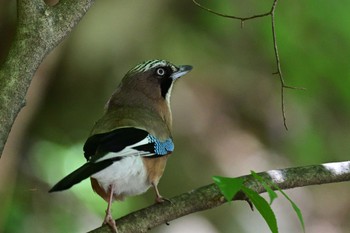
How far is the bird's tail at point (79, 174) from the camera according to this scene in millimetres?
1994

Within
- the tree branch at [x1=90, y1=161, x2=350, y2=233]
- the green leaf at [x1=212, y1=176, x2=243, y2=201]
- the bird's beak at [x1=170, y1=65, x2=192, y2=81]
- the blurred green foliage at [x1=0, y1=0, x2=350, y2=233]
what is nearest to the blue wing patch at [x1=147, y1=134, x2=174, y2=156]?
the tree branch at [x1=90, y1=161, x2=350, y2=233]

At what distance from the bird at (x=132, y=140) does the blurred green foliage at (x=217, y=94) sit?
Result: 1693mm

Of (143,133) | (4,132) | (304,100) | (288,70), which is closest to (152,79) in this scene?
(143,133)

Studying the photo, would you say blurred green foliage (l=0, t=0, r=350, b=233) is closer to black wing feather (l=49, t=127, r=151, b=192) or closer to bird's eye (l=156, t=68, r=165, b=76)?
bird's eye (l=156, t=68, r=165, b=76)

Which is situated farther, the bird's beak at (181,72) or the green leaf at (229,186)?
the bird's beak at (181,72)

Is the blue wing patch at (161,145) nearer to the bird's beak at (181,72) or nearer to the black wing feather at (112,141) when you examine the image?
the black wing feather at (112,141)

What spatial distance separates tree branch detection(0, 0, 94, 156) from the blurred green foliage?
8.02ft

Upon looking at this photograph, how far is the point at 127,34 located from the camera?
5383 mm

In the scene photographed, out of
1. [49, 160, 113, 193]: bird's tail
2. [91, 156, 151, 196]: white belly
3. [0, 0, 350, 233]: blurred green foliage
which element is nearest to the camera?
[49, 160, 113, 193]: bird's tail

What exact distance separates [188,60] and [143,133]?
3.07 metres

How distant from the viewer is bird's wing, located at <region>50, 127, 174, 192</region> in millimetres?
2191

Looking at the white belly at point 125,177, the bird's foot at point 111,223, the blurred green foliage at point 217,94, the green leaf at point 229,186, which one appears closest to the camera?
the green leaf at point 229,186

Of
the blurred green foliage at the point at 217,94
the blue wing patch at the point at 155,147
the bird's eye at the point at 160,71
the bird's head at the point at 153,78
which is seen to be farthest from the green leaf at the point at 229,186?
the blurred green foliage at the point at 217,94

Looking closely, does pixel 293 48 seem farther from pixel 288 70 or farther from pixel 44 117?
pixel 44 117
